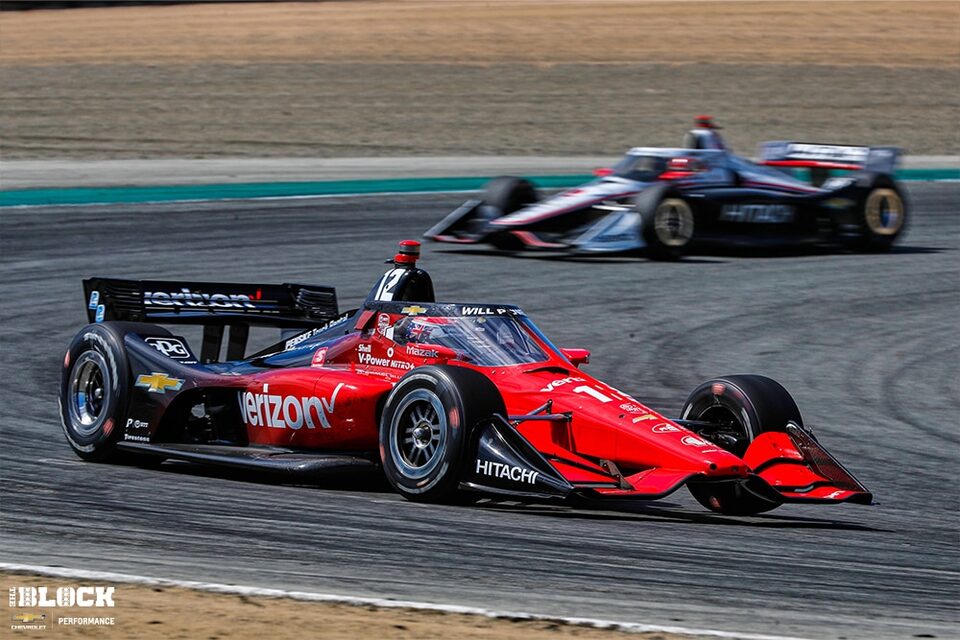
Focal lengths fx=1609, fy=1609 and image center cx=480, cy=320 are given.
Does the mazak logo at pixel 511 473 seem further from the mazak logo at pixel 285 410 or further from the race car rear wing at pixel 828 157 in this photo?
the race car rear wing at pixel 828 157

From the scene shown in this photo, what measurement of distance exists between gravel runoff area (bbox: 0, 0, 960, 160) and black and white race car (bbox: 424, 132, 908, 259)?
1027cm

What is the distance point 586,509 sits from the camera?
8930 millimetres

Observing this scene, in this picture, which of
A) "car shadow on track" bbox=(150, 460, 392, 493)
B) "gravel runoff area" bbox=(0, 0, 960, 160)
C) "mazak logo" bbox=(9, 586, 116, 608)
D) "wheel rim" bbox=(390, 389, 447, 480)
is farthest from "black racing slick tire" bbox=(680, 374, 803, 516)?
"gravel runoff area" bbox=(0, 0, 960, 160)

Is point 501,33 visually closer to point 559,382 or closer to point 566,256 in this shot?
point 566,256

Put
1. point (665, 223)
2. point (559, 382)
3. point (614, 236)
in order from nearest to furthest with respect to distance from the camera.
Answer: point (559, 382) < point (614, 236) < point (665, 223)

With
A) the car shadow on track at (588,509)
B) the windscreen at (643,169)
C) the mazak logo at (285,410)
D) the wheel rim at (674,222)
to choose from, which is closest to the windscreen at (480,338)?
the mazak logo at (285,410)

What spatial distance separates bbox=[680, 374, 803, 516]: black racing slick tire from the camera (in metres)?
8.87

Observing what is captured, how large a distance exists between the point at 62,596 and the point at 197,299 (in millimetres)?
4916

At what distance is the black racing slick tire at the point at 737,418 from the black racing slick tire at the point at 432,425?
1.28 metres

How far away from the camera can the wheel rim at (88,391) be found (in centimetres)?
1025

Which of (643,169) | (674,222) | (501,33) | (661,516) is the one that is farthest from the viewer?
(501,33)

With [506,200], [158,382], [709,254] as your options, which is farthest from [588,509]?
[709,254]

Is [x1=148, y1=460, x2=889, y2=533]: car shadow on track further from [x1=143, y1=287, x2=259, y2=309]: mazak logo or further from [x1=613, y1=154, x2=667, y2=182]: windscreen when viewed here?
[x1=613, y1=154, x2=667, y2=182]: windscreen

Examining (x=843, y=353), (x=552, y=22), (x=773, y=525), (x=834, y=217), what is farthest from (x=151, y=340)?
(x=552, y=22)
